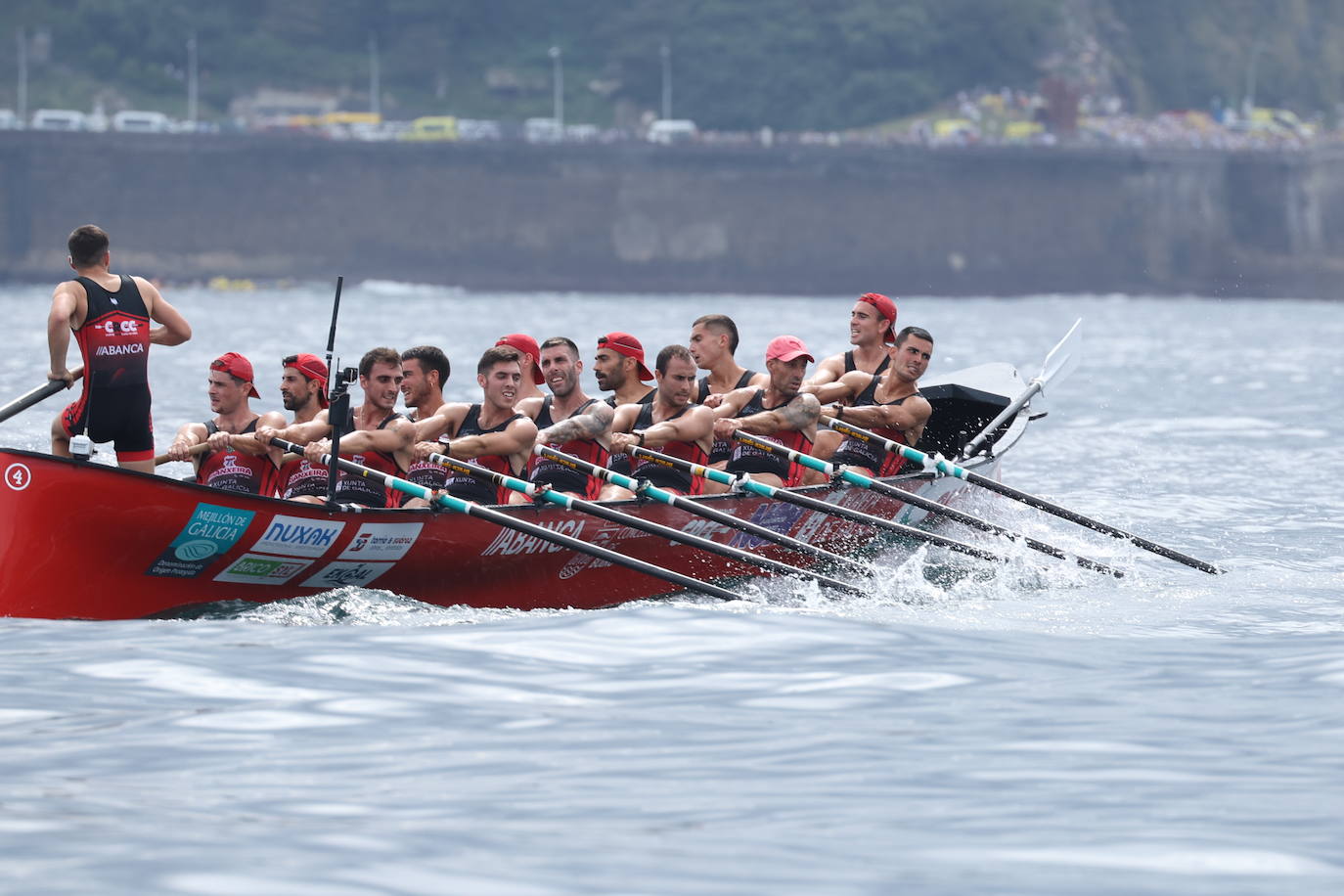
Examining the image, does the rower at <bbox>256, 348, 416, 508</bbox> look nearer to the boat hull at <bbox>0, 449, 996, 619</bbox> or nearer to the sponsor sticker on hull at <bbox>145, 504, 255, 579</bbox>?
the boat hull at <bbox>0, 449, 996, 619</bbox>

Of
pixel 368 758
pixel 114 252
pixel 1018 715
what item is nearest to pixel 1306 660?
pixel 1018 715

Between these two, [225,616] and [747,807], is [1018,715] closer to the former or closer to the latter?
[747,807]

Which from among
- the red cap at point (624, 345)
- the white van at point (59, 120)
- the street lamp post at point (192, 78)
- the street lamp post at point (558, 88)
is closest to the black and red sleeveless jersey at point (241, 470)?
the red cap at point (624, 345)

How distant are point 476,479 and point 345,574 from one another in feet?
4.14

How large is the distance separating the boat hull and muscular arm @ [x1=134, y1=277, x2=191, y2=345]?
1.26 metres

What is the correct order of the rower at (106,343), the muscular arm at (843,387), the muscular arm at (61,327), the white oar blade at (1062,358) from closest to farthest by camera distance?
the muscular arm at (61,327) < the rower at (106,343) < the muscular arm at (843,387) < the white oar blade at (1062,358)

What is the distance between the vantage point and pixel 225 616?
10.4 metres

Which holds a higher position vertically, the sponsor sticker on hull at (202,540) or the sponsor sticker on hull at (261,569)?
the sponsor sticker on hull at (202,540)

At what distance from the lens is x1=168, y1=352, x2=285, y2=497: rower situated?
11422mm

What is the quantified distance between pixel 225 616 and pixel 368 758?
3276 millimetres

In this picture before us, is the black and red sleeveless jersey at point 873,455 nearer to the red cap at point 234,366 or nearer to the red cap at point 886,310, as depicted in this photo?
the red cap at point 886,310

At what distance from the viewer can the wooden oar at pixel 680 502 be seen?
11.6 m

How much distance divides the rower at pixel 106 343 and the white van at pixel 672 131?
6381cm

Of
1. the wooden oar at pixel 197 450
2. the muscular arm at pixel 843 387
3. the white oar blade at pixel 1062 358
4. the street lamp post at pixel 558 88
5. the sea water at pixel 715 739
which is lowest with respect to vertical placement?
the sea water at pixel 715 739
